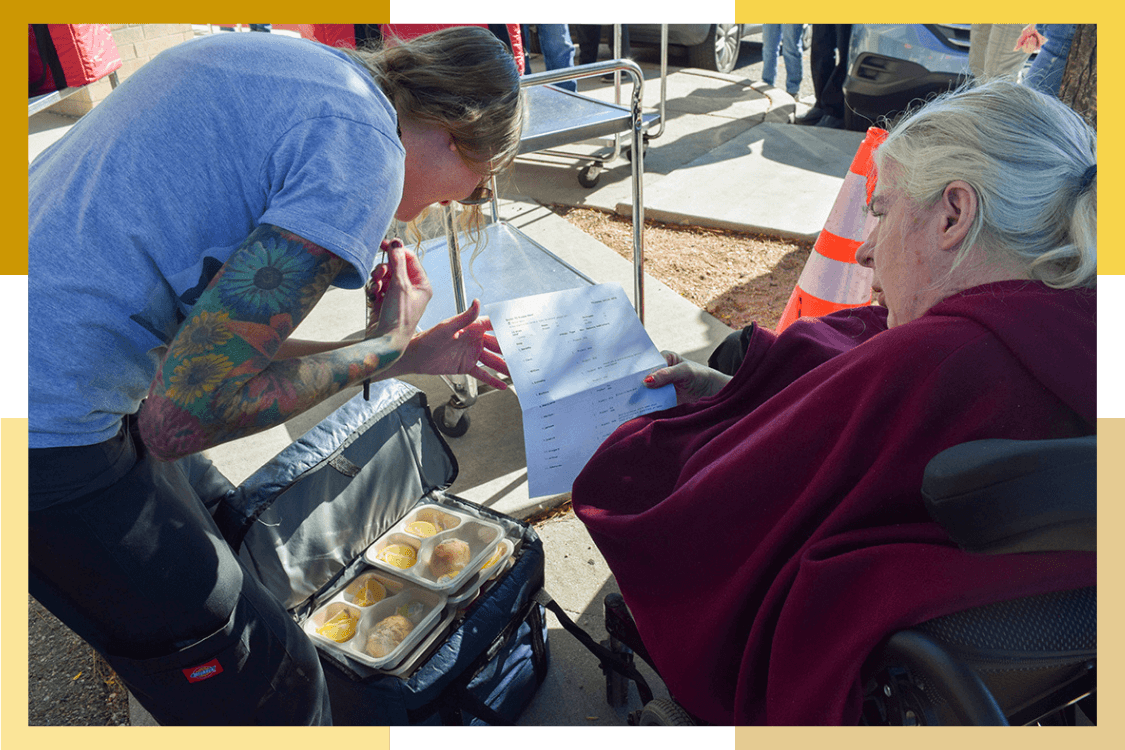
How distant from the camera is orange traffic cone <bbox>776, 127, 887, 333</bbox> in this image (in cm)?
297

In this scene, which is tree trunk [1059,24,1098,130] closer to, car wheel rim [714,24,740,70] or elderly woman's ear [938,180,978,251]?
elderly woman's ear [938,180,978,251]

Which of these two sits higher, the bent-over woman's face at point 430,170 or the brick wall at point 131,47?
the brick wall at point 131,47

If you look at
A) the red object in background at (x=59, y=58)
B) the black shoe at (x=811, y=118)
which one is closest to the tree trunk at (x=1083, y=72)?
the black shoe at (x=811, y=118)

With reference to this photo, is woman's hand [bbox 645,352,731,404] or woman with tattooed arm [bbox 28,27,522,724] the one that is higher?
woman with tattooed arm [bbox 28,27,522,724]

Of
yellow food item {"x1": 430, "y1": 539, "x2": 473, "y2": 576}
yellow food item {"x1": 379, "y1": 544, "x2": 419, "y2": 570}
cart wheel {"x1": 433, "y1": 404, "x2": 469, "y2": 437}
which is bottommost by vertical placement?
cart wheel {"x1": 433, "y1": 404, "x2": 469, "y2": 437}

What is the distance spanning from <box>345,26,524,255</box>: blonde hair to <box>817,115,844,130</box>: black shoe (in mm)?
5913

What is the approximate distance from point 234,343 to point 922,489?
973 millimetres

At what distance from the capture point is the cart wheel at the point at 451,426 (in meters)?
3.11

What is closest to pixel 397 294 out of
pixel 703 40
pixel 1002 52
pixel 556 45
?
pixel 1002 52

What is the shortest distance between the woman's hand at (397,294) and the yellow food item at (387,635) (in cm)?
78

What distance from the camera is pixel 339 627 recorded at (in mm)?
1927

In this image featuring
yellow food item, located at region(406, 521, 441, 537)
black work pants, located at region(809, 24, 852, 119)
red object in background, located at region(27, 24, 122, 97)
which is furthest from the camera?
black work pants, located at region(809, 24, 852, 119)

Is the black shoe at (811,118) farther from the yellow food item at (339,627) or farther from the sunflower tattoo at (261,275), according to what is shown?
the sunflower tattoo at (261,275)

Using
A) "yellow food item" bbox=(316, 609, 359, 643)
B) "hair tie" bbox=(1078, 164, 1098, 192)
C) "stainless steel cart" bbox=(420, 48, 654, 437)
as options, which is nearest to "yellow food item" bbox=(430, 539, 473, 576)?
"yellow food item" bbox=(316, 609, 359, 643)
